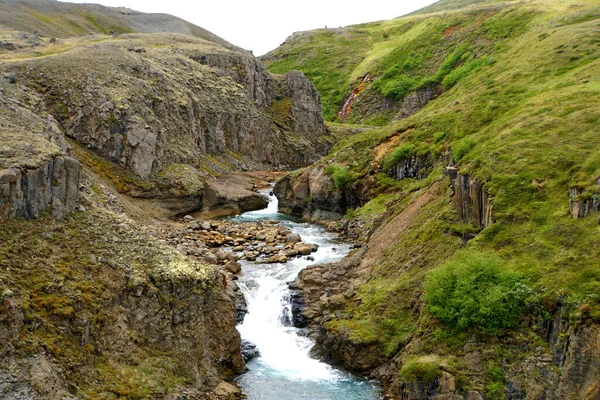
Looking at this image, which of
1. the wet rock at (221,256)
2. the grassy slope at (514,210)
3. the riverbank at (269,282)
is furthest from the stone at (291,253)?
the grassy slope at (514,210)

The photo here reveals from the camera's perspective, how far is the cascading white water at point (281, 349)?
927 inches

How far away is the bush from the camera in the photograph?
20891 millimetres

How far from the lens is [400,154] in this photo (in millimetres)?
49156

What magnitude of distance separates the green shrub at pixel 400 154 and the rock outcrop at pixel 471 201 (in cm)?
1926

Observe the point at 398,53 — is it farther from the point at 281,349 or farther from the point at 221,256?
the point at 281,349

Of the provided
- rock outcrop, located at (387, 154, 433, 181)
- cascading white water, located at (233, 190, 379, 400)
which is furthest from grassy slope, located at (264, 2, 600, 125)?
cascading white water, located at (233, 190, 379, 400)

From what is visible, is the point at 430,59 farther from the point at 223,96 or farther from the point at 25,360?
the point at 25,360

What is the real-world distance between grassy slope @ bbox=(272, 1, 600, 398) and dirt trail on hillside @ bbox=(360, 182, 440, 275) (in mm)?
914

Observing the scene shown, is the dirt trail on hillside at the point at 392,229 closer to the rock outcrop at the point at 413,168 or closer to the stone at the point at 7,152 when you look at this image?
the rock outcrop at the point at 413,168

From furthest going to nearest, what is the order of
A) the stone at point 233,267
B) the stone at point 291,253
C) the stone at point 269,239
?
the stone at point 269,239 < the stone at point 291,253 < the stone at point 233,267

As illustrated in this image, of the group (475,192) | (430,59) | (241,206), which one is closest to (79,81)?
(241,206)

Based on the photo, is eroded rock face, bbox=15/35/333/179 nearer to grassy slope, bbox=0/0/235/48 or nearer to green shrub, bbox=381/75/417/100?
green shrub, bbox=381/75/417/100

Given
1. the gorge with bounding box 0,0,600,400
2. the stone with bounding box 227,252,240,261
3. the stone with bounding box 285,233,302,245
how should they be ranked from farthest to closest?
the stone with bounding box 285,233,302,245, the stone with bounding box 227,252,240,261, the gorge with bounding box 0,0,600,400

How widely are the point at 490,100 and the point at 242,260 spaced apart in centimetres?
2357
